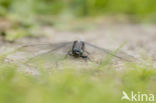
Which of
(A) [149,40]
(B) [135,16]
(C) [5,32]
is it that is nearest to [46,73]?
(C) [5,32]

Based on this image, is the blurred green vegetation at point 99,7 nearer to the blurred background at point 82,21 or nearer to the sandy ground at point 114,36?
the blurred background at point 82,21

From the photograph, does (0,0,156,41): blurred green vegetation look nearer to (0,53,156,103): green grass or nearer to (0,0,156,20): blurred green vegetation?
(0,0,156,20): blurred green vegetation

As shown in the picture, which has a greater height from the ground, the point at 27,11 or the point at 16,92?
the point at 27,11

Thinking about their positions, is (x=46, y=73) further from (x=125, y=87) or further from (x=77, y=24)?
(x=77, y=24)

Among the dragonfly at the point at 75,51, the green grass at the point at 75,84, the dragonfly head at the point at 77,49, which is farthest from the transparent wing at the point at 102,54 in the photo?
the green grass at the point at 75,84

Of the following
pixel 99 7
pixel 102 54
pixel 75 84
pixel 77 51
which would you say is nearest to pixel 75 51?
pixel 77 51

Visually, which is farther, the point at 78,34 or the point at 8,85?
the point at 78,34

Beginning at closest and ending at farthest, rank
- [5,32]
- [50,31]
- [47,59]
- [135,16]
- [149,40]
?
[47,59], [5,32], [149,40], [50,31], [135,16]
